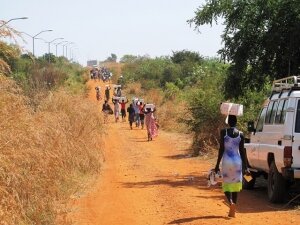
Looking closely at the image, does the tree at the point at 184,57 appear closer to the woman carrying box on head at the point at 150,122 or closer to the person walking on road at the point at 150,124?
the woman carrying box on head at the point at 150,122

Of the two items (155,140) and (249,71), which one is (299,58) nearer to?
(249,71)

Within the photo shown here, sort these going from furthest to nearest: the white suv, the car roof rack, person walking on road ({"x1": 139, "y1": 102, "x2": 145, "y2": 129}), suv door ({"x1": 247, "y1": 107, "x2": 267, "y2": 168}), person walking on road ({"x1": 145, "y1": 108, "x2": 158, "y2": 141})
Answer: person walking on road ({"x1": 139, "y1": 102, "x2": 145, "y2": 129}) → person walking on road ({"x1": 145, "y1": 108, "x2": 158, "y2": 141}) → suv door ({"x1": 247, "y1": 107, "x2": 267, "y2": 168}) → the car roof rack → the white suv

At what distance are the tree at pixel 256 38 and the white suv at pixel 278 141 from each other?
214 centimetres

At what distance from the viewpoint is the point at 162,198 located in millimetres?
12570

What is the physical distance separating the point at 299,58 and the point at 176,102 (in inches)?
1055

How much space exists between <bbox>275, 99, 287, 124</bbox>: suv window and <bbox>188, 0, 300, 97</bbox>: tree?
124 inches

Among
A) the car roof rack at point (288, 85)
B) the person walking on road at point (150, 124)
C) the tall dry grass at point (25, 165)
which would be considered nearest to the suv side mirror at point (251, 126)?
the car roof rack at point (288, 85)

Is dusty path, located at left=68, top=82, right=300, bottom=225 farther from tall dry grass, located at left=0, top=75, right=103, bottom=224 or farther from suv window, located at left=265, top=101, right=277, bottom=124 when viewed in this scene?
suv window, located at left=265, top=101, right=277, bottom=124

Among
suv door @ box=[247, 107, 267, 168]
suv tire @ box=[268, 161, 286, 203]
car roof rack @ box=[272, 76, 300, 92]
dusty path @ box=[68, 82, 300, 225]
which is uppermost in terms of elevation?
car roof rack @ box=[272, 76, 300, 92]

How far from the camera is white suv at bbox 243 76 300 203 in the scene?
10477 millimetres

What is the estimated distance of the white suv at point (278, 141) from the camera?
1048 cm

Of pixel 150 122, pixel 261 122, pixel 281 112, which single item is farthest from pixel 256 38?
pixel 150 122

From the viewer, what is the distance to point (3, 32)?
791 centimetres

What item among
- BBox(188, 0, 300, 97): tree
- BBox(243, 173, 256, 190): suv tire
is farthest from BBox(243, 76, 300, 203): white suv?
BBox(188, 0, 300, 97): tree
